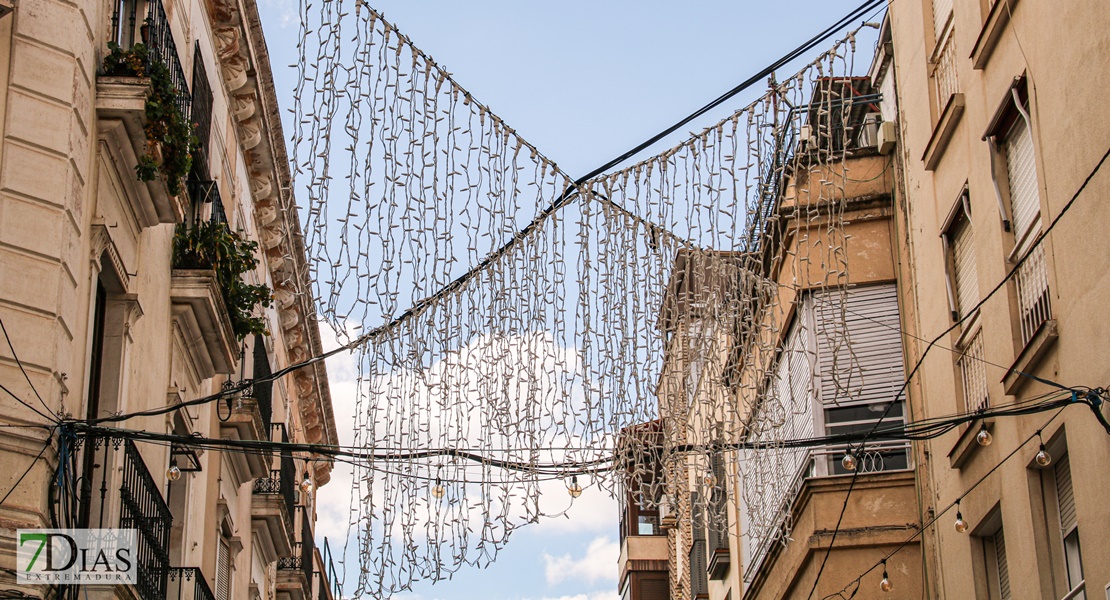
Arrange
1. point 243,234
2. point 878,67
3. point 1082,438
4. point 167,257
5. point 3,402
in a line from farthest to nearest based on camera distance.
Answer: point 243,234 → point 878,67 → point 167,257 → point 1082,438 → point 3,402

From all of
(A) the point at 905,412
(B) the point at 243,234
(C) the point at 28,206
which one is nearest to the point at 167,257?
(C) the point at 28,206

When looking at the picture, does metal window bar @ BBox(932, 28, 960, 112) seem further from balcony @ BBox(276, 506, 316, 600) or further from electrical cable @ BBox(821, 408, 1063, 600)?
balcony @ BBox(276, 506, 316, 600)

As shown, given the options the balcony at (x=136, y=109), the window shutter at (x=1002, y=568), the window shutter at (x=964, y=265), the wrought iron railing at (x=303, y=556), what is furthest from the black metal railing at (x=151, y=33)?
the wrought iron railing at (x=303, y=556)

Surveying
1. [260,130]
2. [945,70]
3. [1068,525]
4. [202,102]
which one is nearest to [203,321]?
[202,102]

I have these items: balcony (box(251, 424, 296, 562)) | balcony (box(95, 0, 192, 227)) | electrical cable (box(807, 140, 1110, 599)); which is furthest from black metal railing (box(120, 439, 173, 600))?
balcony (box(251, 424, 296, 562))

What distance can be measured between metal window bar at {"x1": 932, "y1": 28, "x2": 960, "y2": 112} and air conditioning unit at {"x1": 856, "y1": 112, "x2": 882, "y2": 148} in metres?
2.19

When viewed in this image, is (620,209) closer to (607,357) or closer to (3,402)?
(607,357)

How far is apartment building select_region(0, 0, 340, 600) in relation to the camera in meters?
10.2

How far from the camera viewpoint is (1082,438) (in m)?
10.9

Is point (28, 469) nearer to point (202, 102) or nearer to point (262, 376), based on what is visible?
point (202, 102)

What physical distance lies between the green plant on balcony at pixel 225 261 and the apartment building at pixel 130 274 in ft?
0.07

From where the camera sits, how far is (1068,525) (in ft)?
38.8

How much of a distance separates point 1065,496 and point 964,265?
303 cm

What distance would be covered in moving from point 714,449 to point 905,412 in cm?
609
